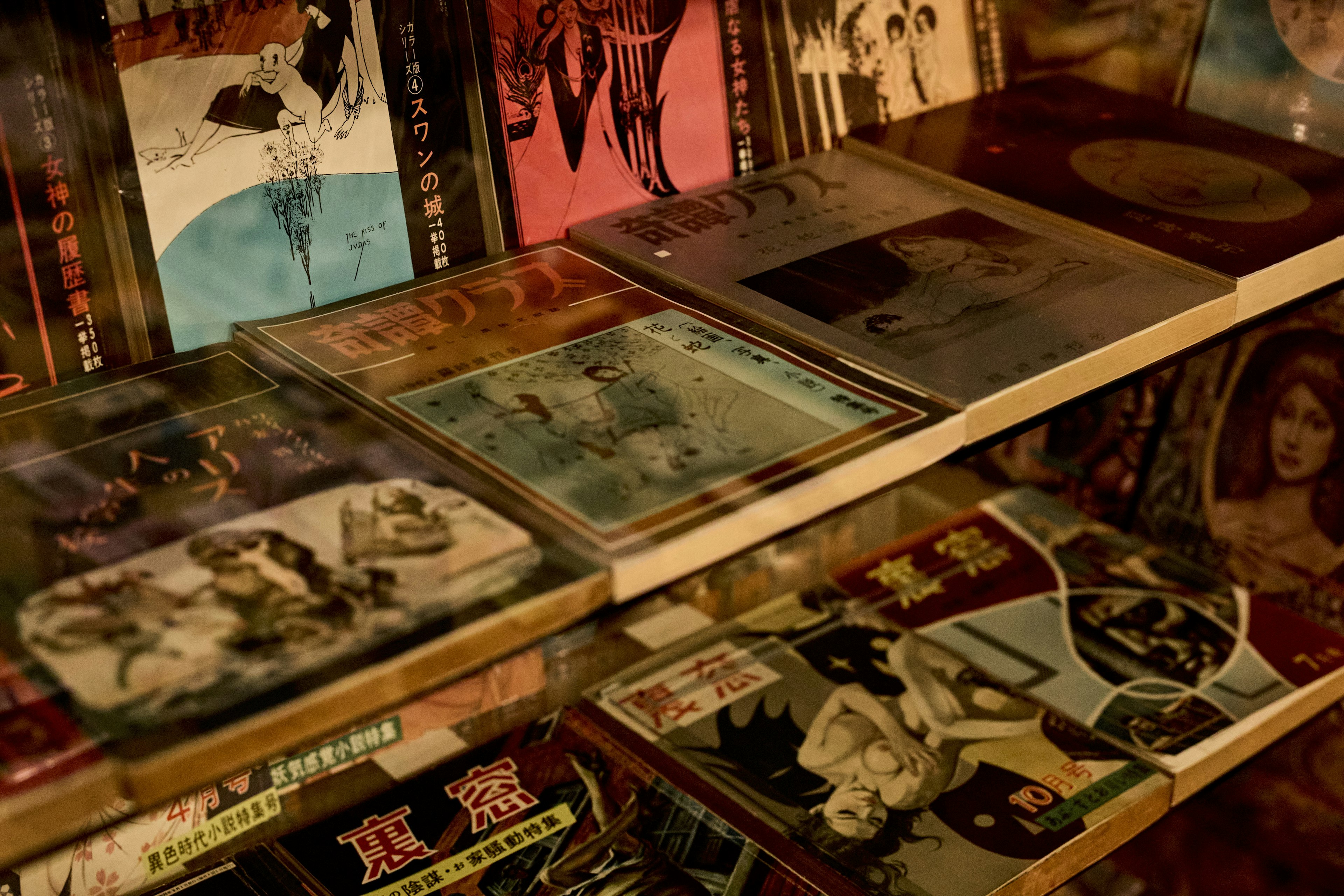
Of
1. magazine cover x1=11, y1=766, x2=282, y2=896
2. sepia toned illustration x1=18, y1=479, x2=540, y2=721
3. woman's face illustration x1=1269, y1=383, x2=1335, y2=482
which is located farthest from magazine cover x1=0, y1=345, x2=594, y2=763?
woman's face illustration x1=1269, y1=383, x2=1335, y2=482

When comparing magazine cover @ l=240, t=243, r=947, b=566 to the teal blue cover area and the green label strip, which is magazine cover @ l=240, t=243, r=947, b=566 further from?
the green label strip

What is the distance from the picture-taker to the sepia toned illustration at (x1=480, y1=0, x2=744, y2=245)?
2.90 feet

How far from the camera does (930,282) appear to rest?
2.82 feet

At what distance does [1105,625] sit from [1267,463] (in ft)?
0.95

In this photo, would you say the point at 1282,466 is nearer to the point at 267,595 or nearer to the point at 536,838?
the point at 536,838

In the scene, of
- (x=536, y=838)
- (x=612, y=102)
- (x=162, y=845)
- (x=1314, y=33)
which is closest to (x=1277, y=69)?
(x=1314, y=33)

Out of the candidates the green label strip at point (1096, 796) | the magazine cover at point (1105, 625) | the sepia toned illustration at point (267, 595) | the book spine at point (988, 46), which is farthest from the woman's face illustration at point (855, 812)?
the book spine at point (988, 46)

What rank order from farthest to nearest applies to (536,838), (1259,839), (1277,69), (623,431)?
(1259,839), (1277,69), (536,838), (623,431)

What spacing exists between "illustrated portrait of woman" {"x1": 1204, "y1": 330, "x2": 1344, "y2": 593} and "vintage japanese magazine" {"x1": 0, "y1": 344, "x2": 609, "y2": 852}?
1.00 meters

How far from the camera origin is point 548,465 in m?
0.66

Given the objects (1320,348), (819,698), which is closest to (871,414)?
(819,698)

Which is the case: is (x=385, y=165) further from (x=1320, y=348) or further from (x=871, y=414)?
(x=1320, y=348)

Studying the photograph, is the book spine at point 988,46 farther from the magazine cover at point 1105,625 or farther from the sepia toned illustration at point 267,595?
the sepia toned illustration at point 267,595

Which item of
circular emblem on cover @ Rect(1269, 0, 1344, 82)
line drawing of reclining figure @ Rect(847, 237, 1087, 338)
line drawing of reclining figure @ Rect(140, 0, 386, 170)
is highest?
line drawing of reclining figure @ Rect(140, 0, 386, 170)
